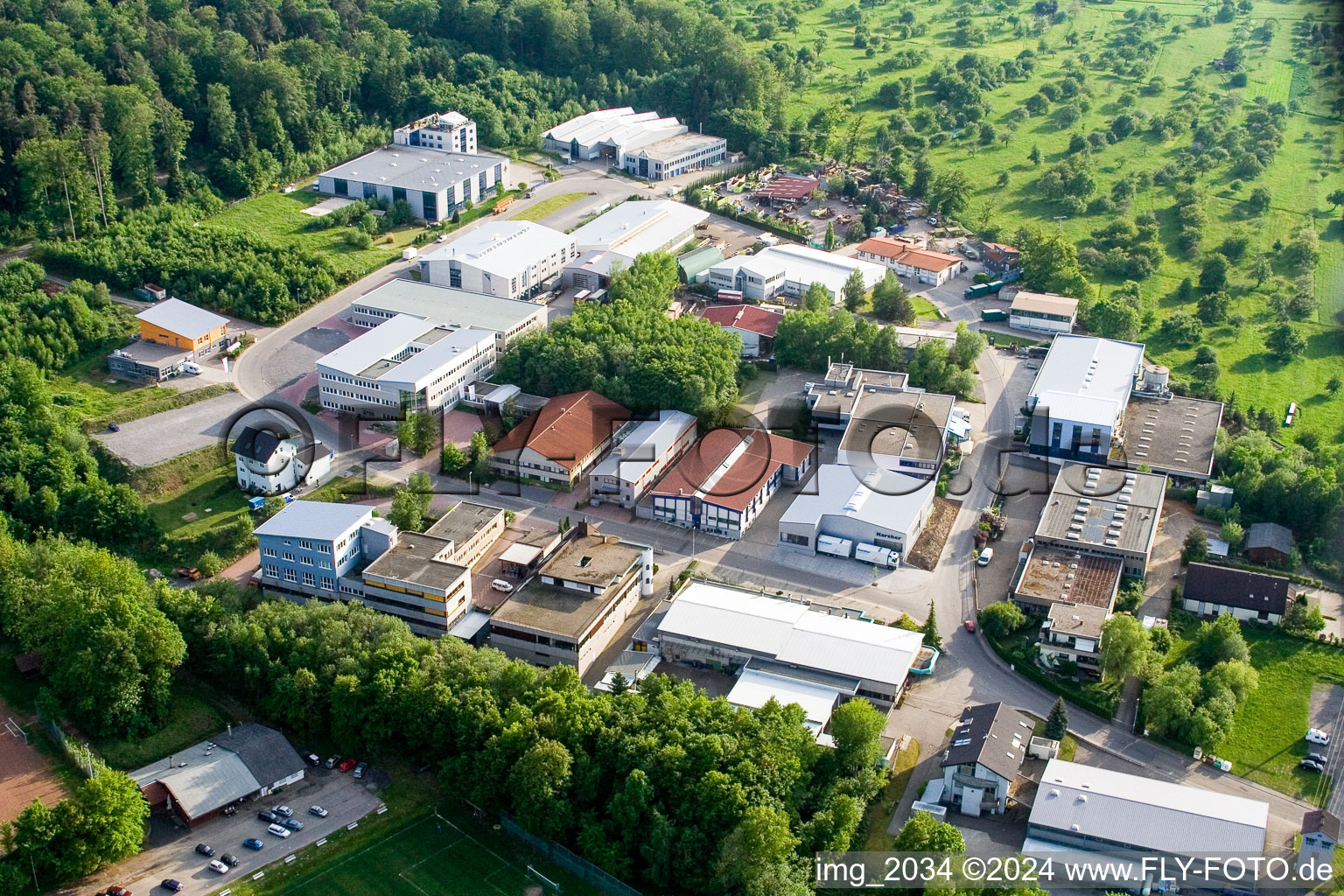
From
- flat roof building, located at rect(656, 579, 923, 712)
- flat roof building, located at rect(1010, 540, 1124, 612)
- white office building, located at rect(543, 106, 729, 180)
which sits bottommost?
flat roof building, located at rect(656, 579, 923, 712)

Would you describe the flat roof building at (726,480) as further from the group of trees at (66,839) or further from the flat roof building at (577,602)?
the group of trees at (66,839)

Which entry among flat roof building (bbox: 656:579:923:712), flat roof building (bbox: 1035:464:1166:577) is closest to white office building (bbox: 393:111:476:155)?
flat roof building (bbox: 1035:464:1166:577)

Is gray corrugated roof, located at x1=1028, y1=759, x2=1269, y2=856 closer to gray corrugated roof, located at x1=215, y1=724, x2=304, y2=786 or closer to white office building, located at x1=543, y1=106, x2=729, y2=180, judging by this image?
gray corrugated roof, located at x1=215, y1=724, x2=304, y2=786

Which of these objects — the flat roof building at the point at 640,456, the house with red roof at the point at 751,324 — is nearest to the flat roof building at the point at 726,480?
the flat roof building at the point at 640,456

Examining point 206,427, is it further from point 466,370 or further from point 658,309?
point 658,309

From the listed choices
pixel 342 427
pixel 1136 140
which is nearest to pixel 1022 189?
pixel 1136 140

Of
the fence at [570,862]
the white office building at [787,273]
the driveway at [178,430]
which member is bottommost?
the fence at [570,862]
